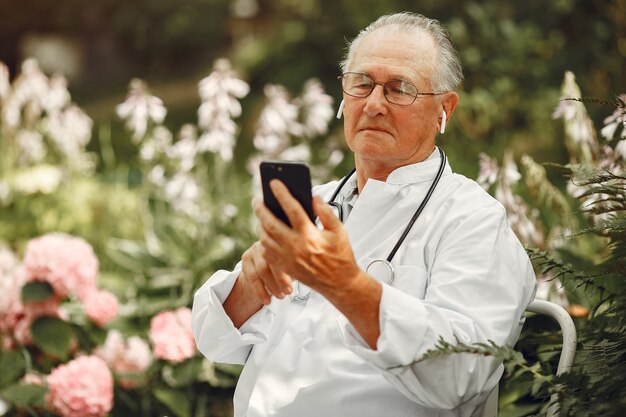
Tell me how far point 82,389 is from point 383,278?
1.56 meters

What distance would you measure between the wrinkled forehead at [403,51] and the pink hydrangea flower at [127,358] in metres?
1.80

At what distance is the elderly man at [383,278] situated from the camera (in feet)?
Result: 5.39

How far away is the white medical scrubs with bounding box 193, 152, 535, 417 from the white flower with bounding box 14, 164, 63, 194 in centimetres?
361

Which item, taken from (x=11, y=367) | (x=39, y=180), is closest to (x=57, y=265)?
(x=11, y=367)

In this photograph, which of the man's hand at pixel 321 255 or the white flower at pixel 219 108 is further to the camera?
the white flower at pixel 219 108

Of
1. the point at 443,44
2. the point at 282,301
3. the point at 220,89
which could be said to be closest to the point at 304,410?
the point at 282,301

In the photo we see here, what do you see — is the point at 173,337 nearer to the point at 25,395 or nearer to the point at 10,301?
the point at 25,395

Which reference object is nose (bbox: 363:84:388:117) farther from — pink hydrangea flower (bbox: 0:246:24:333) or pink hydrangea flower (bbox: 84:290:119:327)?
pink hydrangea flower (bbox: 0:246:24:333)

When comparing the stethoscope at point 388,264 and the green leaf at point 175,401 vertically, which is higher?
the stethoscope at point 388,264

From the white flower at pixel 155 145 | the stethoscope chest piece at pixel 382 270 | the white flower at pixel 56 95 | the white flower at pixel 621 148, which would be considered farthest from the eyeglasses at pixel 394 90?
the white flower at pixel 56 95

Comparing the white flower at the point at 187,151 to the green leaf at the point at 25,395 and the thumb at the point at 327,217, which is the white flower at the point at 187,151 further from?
the thumb at the point at 327,217

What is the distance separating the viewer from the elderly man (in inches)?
64.7

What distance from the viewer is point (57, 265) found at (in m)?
3.36

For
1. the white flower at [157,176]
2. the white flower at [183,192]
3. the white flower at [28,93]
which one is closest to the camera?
the white flower at [183,192]
